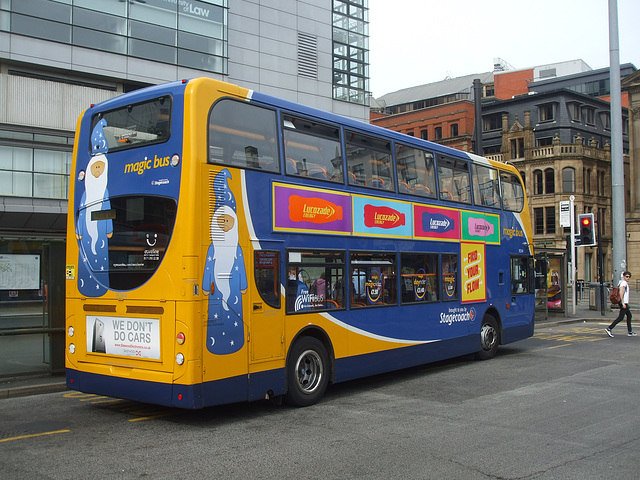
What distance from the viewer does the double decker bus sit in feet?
24.5

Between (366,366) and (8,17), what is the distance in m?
21.1

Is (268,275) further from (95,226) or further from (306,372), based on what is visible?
(95,226)

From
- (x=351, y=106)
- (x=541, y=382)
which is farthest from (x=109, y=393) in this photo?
(x=351, y=106)

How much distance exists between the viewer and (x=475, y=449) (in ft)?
21.2

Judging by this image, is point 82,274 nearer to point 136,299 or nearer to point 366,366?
point 136,299

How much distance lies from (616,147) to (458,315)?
583 inches

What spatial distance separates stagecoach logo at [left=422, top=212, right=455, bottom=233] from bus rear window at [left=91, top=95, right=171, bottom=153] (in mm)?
5600

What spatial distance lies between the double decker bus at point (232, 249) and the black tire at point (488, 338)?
271 cm

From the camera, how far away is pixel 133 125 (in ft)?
26.9

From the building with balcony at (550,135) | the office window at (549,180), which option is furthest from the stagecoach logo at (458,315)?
the office window at (549,180)

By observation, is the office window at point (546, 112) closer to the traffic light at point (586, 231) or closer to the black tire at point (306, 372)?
the traffic light at point (586, 231)

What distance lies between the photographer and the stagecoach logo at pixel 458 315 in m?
12.2

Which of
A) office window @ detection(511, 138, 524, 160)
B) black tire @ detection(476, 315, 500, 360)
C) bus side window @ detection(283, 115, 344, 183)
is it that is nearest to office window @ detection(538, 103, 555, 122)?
office window @ detection(511, 138, 524, 160)

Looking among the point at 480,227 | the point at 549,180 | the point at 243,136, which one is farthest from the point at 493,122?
the point at 243,136
